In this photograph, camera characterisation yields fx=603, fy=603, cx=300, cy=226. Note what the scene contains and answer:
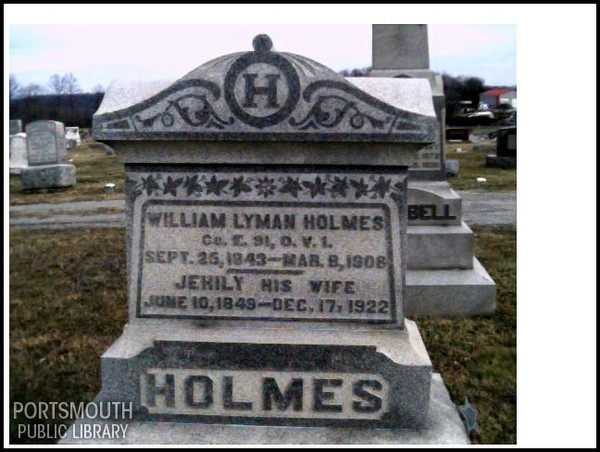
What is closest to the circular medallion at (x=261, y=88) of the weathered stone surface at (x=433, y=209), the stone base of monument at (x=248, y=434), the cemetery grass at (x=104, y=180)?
the stone base of monument at (x=248, y=434)

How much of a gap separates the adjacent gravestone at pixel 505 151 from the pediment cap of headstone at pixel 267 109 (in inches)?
527

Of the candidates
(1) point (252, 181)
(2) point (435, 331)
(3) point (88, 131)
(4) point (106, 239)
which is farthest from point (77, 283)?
(3) point (88, 131)

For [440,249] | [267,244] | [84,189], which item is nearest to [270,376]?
[267,244]

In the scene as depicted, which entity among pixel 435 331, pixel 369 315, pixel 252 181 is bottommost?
pixel 435 331

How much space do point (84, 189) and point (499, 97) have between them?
869 centimetres

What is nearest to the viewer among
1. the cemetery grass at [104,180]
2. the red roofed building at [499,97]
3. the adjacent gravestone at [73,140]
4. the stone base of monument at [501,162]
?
the red roofed building at [499,97]

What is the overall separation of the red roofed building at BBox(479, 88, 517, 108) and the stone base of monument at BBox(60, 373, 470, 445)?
563cm

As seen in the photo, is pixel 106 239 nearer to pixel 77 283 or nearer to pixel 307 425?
A: pixel 77 283

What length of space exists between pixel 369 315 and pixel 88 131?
20625 mm

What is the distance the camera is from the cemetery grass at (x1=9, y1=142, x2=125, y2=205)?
11672mm

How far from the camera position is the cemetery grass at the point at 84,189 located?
38.3 ft

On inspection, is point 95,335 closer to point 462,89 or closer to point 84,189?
point 462,89

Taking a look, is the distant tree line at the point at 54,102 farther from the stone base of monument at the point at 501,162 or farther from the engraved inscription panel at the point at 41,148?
the stone base of monument at the point at 501,162

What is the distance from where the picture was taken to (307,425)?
263cm
